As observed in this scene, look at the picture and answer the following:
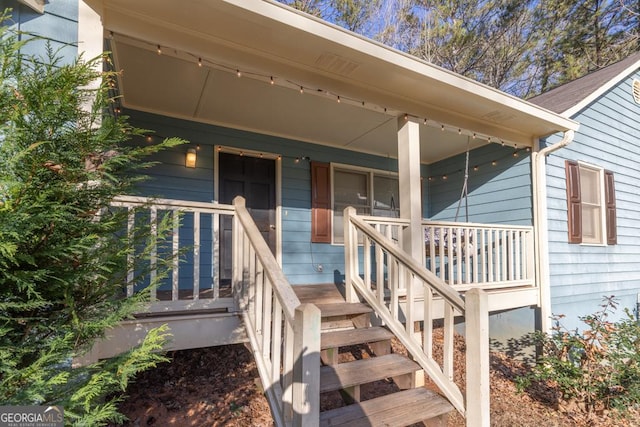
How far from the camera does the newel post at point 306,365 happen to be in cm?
161

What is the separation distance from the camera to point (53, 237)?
51.4 inches

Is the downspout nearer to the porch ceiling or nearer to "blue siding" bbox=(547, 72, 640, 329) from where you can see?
"blue siding" bbox=(547, 72, 640, 329)

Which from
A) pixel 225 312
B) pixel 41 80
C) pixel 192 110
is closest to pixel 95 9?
pixel 41 80

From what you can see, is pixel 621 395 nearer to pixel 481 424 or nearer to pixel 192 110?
pixel 481 424

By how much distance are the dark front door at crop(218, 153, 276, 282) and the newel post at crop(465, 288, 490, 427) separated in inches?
123

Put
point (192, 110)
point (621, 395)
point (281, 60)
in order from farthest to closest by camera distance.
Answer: point (192, 110), point (621, 395), point (281, 60)

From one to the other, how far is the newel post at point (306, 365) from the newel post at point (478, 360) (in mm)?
1194

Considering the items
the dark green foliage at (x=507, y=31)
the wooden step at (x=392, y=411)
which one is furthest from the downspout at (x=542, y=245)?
the dark green foliage at (x=507, y=31)

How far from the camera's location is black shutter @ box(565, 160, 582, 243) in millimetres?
4832

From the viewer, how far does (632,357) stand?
11.1 feet

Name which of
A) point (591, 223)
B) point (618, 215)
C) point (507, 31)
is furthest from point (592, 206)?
point (507, 31)

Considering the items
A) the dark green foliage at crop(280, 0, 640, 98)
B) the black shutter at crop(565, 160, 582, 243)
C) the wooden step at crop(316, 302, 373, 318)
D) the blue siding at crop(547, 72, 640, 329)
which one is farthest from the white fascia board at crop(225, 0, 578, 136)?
the dark green foliage at crop(280, 0, 640, 98)

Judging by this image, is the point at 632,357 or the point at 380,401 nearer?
the point at 380,401

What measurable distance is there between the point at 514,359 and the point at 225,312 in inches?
164
